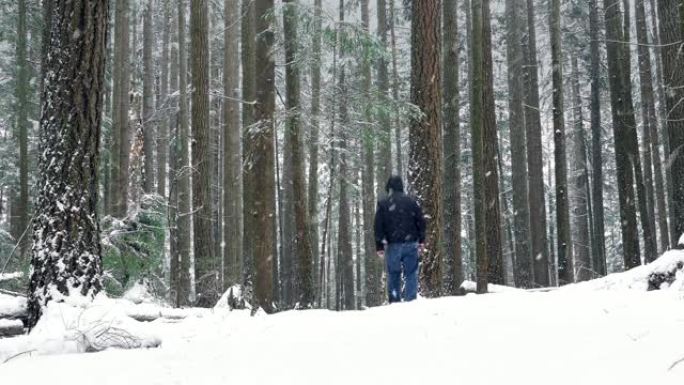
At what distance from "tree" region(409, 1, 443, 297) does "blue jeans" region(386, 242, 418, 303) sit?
6.03 ft

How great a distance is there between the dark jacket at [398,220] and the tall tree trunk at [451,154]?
16.7 feet

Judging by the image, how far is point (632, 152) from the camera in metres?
15.8

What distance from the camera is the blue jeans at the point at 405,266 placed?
Answer: 28.6ft

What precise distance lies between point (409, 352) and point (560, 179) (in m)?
14.3

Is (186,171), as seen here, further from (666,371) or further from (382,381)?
(666,371)

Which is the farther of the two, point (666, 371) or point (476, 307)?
point (476, 307)

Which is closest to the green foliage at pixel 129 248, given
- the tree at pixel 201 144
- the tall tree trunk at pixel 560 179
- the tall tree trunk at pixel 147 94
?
the tree at pixel 201 144

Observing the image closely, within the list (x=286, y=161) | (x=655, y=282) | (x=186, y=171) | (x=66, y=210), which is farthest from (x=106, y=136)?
(x=655, y=282)

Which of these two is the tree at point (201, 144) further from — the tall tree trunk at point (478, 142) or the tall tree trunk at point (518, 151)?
the tall tree trunk at point (518, 151)

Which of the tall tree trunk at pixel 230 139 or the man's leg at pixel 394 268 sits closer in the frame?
the man's leg at pixel 394 268

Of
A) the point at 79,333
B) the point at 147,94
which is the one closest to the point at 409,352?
the point at 79,333

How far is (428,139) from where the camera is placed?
1059 cm

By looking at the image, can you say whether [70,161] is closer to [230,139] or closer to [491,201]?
[230,139]

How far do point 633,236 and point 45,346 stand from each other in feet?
49.9
